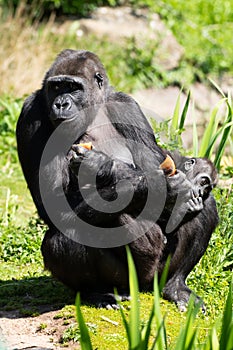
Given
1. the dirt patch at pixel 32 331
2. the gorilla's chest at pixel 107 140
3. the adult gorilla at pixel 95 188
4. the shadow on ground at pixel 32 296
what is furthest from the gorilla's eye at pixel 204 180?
the dirt patch at pixel 32 331

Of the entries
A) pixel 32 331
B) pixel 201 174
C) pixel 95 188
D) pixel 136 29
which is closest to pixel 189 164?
pixel 201 174

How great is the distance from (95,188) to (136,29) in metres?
7.86

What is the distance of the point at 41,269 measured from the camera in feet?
18.4

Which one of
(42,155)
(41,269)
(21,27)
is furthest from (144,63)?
(42,155)

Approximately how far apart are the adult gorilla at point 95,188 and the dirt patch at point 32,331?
310mm

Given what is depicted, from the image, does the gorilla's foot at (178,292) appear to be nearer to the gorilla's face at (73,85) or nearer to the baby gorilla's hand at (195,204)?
the baby gorilla's hand at (195,204)

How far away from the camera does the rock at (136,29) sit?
11.7 m

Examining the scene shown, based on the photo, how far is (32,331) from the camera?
4281mm

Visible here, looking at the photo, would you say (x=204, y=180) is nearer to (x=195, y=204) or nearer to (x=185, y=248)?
(x=195, y=204)

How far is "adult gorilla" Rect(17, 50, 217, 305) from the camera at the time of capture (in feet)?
14.5

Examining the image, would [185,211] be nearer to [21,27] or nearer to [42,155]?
[42,155]

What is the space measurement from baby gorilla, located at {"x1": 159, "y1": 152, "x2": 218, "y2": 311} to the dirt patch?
0.80m

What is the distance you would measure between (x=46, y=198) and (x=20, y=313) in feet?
2.39

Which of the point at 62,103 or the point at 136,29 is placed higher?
the point at 62,103
